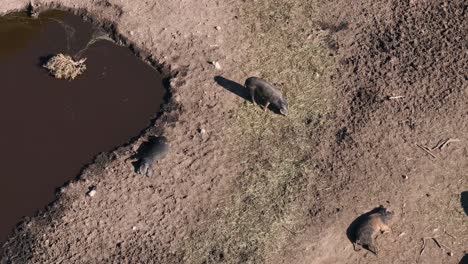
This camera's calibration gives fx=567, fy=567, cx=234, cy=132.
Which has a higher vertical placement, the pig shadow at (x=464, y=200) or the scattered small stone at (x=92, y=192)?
the scattered small stone at (x=92, y=192)

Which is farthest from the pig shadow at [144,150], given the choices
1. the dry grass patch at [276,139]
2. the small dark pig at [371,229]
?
the small dark pig at [371,229]

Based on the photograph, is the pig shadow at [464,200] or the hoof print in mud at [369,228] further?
the pig shadow at [464,200]

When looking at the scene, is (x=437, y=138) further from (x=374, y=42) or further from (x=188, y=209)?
(x=188, y=209)

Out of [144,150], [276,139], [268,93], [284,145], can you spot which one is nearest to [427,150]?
[284,145]

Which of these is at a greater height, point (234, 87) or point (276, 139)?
point (234, 87)

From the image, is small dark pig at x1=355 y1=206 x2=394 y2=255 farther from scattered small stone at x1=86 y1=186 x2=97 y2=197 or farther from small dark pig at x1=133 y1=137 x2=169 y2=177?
scattered small stone at x1=86 y1=186 x2=97 y2=197

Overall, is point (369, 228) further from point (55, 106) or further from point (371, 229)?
point (55, 106)

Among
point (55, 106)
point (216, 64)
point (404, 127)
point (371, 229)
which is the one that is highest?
point (55, 106)

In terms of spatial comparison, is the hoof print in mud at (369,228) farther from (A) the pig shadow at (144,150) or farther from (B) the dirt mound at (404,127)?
(A) the pig shadow at (144,150)
